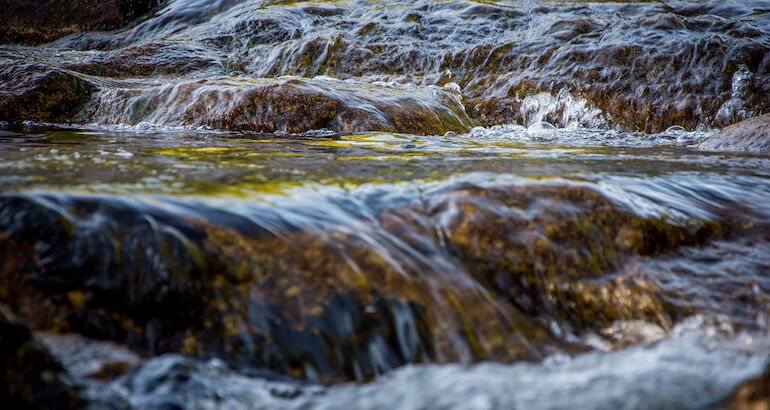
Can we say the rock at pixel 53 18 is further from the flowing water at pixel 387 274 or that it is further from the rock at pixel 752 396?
the rock at pixel 752 396

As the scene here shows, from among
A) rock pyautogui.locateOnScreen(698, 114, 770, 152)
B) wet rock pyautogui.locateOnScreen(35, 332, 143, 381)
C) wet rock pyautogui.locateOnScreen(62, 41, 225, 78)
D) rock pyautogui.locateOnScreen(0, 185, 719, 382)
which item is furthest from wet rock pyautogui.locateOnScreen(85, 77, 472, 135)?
wet rock pyautogui.locateOnScreen(35, 332, 143, 381)

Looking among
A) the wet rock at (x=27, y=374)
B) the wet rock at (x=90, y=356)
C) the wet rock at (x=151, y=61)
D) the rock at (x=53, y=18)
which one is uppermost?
the rock at (x=53, y=18)

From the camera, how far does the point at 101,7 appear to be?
54.2ft

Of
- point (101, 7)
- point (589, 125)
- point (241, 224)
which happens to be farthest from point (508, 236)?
point (101, 7)

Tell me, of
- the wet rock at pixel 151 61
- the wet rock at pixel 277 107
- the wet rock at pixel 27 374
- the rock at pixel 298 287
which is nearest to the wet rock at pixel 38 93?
the wet rock at pixel 277 107

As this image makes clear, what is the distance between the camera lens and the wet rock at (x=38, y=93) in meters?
7.58

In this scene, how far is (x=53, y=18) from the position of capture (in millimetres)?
16453

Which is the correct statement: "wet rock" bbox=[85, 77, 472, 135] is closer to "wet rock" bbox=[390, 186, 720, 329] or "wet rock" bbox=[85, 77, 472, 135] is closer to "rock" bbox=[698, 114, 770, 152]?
"rock" bbox=[698, 114, 770, 152]

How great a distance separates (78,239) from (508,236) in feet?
5.68

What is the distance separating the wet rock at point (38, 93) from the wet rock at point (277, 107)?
13.7 inches

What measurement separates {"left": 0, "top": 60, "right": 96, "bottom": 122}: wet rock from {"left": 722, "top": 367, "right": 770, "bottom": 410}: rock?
27.8ft

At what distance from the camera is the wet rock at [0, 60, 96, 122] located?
7578 mm

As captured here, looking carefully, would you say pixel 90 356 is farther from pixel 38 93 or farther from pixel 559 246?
pixel 38 93

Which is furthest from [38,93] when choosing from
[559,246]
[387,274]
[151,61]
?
[559,246]
